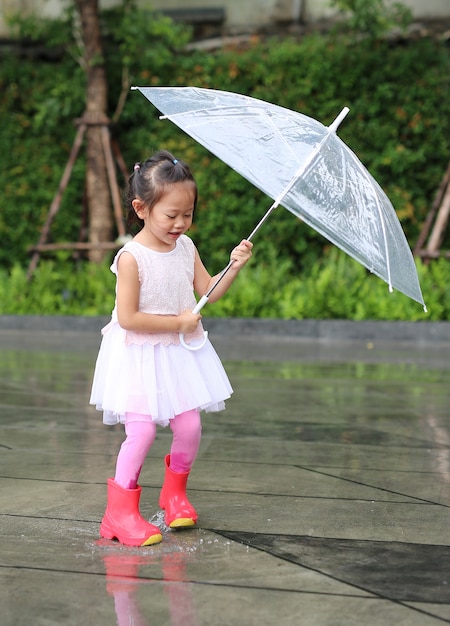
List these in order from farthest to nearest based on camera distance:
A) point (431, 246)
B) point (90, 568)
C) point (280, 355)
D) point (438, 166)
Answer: point (438, 166) < point (431, 246) < point (280, 355) < point (90, 568)

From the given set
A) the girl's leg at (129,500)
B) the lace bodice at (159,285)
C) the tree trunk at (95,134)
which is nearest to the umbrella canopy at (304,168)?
the lace bodice at (159,285)

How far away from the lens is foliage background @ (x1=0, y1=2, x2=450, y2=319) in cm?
1371

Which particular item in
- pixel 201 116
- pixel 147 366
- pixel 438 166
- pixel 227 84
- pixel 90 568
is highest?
pixel 227 84

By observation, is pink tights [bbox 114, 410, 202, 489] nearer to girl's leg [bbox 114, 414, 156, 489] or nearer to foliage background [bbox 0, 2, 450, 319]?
girl's leg [bbox 114, 414, 156, 489]

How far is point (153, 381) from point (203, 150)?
10.9 metres

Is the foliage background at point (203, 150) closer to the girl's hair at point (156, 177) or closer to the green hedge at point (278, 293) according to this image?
the green hedge at point (278, 293)

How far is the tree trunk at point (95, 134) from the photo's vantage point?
14.3 m

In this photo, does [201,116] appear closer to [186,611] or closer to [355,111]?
[186,611]

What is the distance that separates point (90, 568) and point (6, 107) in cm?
1281

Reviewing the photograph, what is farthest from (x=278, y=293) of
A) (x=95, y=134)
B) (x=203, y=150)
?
(x=95, y=134)

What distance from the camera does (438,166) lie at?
13.9 meters

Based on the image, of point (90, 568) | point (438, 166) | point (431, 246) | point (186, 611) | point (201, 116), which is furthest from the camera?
point (438, 166)

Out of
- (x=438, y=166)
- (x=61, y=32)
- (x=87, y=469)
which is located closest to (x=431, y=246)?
(x=438, y=166)

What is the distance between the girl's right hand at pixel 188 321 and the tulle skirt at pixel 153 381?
99mm
